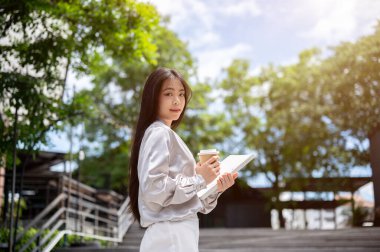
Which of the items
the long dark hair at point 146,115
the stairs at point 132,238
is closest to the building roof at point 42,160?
the stairs at point 132,238

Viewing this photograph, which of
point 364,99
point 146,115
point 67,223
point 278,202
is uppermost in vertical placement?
point 364,99

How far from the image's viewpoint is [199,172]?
6.70 feet

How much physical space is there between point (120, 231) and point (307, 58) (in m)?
17.3

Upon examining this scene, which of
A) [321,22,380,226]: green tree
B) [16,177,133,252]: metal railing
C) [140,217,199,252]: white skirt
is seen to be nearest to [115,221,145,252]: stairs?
[16,177,133,252]: metal railing

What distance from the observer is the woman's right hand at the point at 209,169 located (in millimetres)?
2029

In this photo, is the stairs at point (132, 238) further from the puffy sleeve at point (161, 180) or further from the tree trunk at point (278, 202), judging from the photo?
the tree trunk at point (278, 202)

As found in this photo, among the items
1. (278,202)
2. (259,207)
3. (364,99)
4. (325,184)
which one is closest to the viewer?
(364,99)

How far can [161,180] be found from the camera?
76.9 inches

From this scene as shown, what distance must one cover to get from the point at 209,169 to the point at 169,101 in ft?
1.49

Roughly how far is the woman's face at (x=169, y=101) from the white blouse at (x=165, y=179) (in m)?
0.14

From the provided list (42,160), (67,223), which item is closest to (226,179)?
(67,223)

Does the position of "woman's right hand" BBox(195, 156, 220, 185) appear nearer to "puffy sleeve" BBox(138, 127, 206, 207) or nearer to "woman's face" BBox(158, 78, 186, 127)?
"puffy sleeve" BBox(138, 127, 206, 207)

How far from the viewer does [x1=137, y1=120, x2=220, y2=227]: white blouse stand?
6.40 feet

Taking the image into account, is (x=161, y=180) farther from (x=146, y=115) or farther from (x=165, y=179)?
(x=146, y=115)
